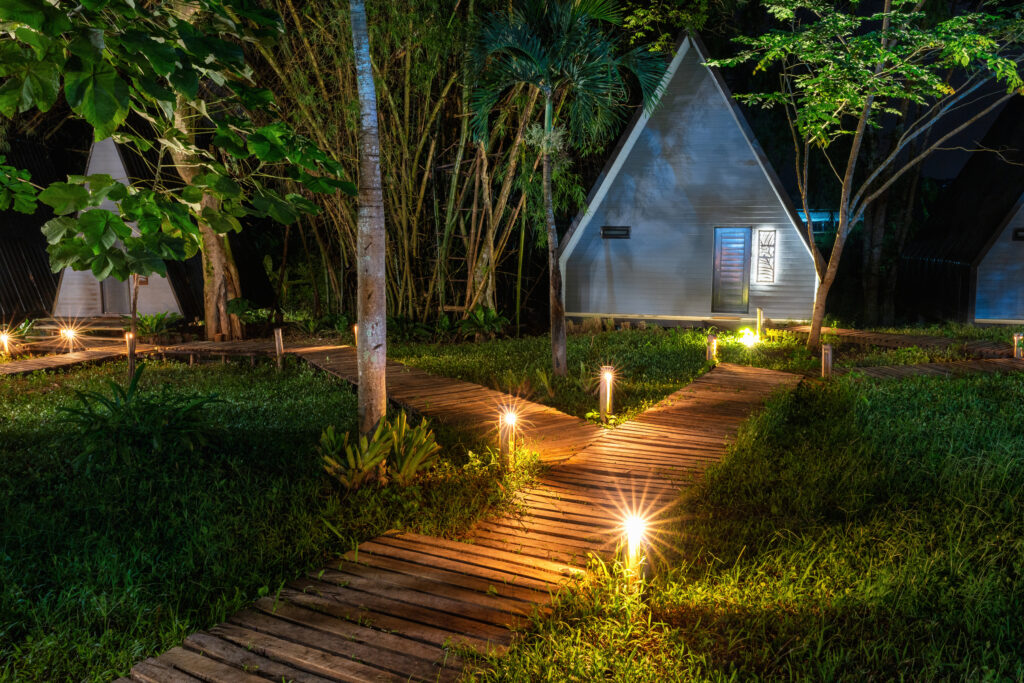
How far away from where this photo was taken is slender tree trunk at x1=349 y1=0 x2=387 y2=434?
503 cm

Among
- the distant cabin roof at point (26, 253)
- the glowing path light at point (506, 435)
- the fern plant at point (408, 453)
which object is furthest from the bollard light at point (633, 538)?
the distant cabin roof at point (26, 253)

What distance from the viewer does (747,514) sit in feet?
15.7

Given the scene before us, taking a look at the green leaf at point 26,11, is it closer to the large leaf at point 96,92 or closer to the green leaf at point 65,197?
the large leaf at point 96,92

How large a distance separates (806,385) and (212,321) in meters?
10.5

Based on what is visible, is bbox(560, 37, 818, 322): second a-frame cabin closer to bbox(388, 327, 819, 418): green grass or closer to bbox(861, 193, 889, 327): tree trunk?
bbox(388, 327, 819, 418): green grass

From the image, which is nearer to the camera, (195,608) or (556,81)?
(195,608)

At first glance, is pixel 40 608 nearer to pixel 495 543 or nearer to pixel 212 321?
pixel 495 543

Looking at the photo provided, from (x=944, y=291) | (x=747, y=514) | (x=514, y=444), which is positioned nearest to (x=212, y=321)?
(x=514, y=444)

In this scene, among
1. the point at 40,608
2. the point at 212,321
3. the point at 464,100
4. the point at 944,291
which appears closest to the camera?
the point at 40,608

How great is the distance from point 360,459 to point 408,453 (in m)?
0.37

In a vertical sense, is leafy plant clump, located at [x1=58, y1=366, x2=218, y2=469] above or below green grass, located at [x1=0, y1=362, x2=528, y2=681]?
above

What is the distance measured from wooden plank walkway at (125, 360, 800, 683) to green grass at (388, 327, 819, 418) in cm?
204

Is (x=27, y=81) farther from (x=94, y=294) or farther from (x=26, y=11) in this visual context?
(x=94, y=294)

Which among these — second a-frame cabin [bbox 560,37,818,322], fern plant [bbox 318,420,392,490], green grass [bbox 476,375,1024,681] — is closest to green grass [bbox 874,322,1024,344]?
second a-frame cabin [bbox 560,37,818,322]
